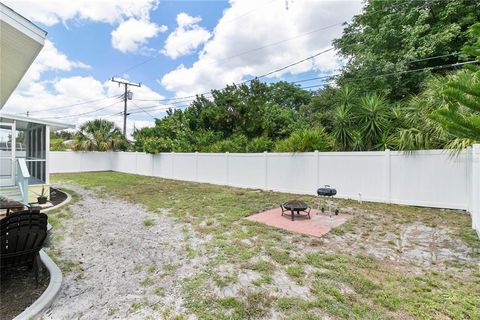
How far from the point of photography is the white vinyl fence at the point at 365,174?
23.8 ft

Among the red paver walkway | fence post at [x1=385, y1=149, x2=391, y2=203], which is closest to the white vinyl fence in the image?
fence post at [x1=385, y1=149, x2=391, y2=203]

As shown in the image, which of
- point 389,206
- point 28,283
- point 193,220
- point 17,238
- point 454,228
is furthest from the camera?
point 389,206

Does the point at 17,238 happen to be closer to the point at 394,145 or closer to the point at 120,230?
the point at 120,230

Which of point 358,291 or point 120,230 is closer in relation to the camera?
point 358,291

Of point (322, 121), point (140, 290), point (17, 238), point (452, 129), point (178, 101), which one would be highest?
point (178, 101)

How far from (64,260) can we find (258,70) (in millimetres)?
14353

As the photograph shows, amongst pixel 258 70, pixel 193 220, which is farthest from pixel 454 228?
pixel 258 70

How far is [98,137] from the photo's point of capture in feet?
78.4

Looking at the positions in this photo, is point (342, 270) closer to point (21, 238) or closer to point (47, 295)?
point (47, 295)

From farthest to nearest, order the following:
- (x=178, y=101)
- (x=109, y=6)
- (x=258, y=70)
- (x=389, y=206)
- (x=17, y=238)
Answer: (x=178, y=101) < (x=258, y=70) < (x=109, y=6) < (x=389, y=206) < (x=17, y=238)

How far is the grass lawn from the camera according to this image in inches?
115

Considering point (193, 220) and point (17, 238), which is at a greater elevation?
point (17, 238)

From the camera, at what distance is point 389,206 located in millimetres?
8164

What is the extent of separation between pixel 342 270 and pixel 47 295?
408 centimetres
